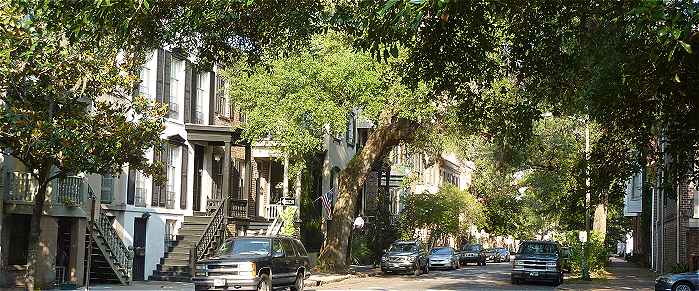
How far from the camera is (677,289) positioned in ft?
90.1

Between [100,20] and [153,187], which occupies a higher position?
[100,20]

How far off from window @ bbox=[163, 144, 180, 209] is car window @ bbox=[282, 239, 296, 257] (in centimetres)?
1064

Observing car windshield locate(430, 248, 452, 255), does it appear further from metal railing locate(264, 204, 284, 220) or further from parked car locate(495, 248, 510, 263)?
parked car locate(495, 248, 510, 263)

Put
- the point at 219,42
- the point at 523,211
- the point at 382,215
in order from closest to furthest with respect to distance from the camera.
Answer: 1. the point at 219,42
2. the point at 382,215
3. the point at 523,211

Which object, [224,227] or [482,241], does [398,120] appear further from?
[482,241]

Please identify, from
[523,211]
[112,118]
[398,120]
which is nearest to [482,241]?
[523,211]

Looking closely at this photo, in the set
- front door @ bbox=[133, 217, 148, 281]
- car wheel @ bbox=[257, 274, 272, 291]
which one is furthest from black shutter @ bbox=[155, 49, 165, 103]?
car wheel @ bbox=[257, 274, 272, 291]

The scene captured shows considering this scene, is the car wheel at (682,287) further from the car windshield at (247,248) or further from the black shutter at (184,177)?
the black shutter at (184,177)

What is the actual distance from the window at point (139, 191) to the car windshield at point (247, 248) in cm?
913

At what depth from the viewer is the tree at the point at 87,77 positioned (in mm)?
12539

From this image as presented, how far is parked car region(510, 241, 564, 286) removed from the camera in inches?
1297

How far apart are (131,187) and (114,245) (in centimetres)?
311

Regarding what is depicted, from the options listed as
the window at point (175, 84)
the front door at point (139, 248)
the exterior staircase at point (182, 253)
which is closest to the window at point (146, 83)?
the window at point (175, 84)

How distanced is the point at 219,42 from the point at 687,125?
6.88 metres
